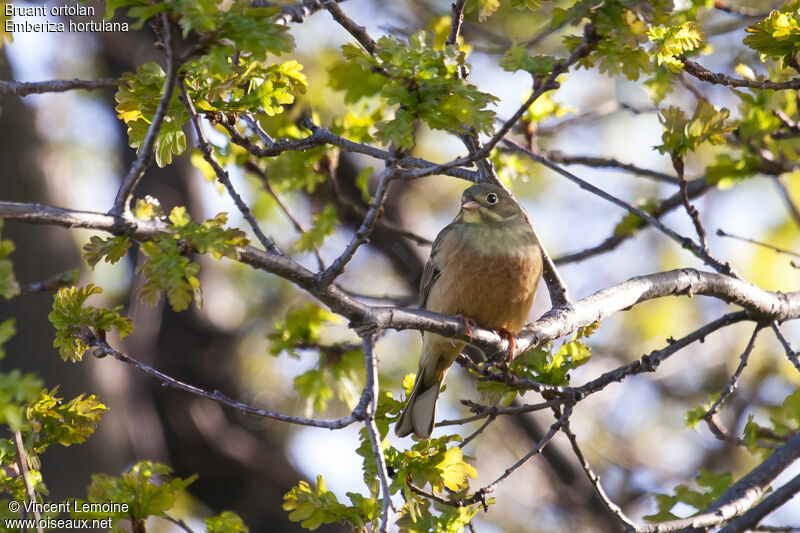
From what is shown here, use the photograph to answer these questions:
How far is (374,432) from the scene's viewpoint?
10.3 ft

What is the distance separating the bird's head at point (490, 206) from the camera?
548 cm

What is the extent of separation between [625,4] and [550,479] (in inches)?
232

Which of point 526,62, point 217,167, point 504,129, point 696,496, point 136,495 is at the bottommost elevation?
point 696,496

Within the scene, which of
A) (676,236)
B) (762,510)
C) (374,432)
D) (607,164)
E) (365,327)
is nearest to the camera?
(365,327)

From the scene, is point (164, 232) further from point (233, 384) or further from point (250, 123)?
point (233, 384)

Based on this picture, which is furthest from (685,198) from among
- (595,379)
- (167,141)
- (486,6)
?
(167,141)

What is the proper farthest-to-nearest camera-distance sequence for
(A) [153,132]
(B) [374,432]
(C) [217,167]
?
(C) [217,167], (B) [374,432], (A) [153,132]

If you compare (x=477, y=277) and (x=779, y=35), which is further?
(x=477, y=277)

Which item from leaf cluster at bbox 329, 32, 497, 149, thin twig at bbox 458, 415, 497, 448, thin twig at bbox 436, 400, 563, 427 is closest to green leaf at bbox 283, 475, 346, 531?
thin twig at bbox 458, 415, 497, 448

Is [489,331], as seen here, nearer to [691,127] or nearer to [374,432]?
[374,432]

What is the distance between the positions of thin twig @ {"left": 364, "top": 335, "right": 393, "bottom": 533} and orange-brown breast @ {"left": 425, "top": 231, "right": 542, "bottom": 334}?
6.07 ft

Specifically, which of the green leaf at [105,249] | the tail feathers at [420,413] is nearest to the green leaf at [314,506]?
the tail feathers at [420,413]

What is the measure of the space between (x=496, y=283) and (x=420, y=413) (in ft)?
3.05

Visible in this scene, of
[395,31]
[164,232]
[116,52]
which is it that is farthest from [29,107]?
[164,232]
